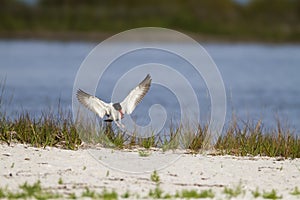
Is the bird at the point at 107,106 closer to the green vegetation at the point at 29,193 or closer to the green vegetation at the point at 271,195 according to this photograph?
the green vegetation at the point at 29,193

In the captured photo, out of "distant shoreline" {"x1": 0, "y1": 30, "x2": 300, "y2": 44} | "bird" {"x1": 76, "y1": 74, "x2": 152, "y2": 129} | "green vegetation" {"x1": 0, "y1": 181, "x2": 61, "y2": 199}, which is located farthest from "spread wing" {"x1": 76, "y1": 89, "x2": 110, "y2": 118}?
"distant shoreline" {"x1": 0, "y1": 30, "x2": 300, "y2": 44}

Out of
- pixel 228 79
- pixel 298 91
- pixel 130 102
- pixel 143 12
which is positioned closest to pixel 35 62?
pixel 228 79

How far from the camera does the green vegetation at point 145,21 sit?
63.0m

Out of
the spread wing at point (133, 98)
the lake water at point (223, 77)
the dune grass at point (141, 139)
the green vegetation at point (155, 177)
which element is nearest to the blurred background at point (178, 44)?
the lake water at point (223, 77)

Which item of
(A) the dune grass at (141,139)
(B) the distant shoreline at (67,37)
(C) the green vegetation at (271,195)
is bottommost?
(C) the green vegetation at (271,195)

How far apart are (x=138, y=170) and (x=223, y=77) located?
25628 millimetres

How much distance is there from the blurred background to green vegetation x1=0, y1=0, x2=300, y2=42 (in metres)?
0.07

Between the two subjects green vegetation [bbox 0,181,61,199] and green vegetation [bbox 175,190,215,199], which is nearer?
green vegetation [bbox 0,181,61,199]

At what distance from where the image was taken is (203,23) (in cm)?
6550

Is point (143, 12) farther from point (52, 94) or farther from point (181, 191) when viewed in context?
point (181, 191)

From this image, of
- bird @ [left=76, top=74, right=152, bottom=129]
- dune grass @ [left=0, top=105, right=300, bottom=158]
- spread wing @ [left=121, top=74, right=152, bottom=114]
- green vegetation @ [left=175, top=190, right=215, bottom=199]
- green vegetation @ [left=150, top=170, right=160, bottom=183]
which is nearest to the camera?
green vegetation @ [left=175, top=190, right=215, bottom=199]

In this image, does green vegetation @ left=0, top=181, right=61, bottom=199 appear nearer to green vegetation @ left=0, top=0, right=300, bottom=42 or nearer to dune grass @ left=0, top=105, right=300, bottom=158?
dune grass @ left=0, top=105, right=300, bottom=158

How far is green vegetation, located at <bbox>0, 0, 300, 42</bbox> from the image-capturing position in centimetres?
6300

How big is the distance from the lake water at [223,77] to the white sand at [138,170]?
96.6 inches
